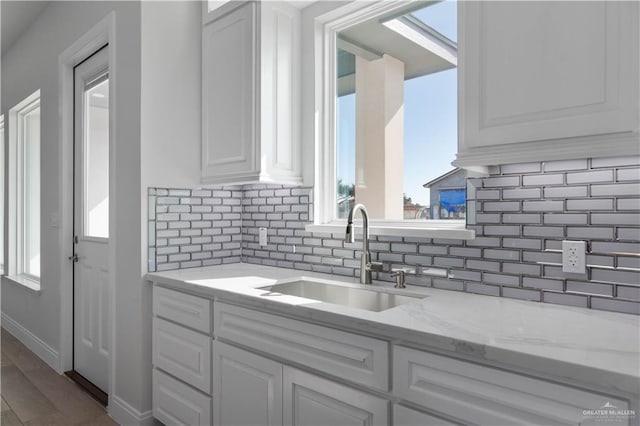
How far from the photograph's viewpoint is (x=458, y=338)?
3.81ft

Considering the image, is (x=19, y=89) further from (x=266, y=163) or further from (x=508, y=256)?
(x=508, y=256)

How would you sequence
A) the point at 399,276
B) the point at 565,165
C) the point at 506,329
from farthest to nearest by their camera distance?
1. the point at 399,276
2. the point at 565,165
3. the point at 506,329

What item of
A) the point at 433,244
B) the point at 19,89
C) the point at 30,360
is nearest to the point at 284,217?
the point at 433,244

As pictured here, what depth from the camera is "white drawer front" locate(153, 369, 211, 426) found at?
206 cm

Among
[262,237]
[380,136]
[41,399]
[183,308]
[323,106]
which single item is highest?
[323,106]

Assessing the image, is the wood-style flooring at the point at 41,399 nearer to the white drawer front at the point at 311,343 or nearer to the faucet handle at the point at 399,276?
the white drawer front at the point at 311,343

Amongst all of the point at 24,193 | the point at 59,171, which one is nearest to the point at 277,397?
the point at 59,171

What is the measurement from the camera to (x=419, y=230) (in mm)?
1935

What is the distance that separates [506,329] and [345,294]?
2.98ft

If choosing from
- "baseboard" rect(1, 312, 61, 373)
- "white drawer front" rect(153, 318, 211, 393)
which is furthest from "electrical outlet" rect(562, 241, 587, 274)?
"baseboard" rect(1, 312, 61, 373)

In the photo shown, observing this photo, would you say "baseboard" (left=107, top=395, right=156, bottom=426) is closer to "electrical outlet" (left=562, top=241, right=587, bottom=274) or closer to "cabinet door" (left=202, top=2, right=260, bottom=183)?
"cabinet door" (left=202, top=2, right=260, bottom=183)

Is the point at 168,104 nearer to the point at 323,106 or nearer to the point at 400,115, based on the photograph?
the point at 323,106

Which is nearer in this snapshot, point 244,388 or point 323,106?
point 244,388

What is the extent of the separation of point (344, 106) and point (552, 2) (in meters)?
1.30
